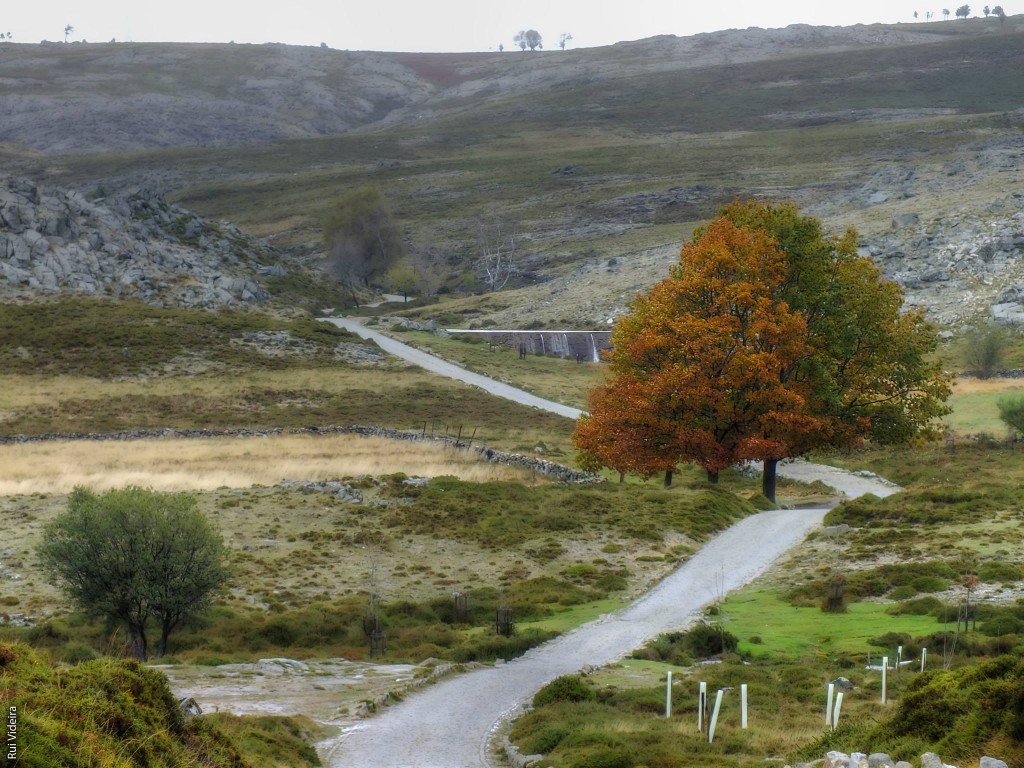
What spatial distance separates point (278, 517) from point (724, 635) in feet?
57.5

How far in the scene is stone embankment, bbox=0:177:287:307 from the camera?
9181 centimetres

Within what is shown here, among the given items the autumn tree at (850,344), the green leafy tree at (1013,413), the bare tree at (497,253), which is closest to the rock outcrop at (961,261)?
the green leafy tree at (1013,413)

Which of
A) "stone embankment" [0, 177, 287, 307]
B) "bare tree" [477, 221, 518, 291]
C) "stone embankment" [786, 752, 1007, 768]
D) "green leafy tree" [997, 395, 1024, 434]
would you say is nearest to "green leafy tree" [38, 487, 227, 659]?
"stone embankment" [786, 752, 1007, 768]

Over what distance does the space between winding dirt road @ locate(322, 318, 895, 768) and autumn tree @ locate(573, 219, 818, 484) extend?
3.46 meters

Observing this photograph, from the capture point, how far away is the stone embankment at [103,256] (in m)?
91.8

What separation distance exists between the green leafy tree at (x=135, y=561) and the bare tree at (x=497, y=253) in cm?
10816

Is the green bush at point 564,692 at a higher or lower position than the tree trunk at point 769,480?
higher

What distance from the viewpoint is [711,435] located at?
42.1 meters

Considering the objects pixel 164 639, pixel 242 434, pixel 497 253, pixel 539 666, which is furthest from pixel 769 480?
pixel 497 253

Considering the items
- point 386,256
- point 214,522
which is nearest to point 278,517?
point 214,522

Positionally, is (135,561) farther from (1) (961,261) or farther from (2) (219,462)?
(1) (961,261)

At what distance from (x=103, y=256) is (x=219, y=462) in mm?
54570

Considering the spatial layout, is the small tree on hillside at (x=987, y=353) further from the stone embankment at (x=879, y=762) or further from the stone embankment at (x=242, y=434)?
the stone embankment at (x=879, y=762)

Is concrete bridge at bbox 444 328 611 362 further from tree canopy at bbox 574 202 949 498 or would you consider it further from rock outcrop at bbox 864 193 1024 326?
tree canopy at bbox 574 202 949 498
